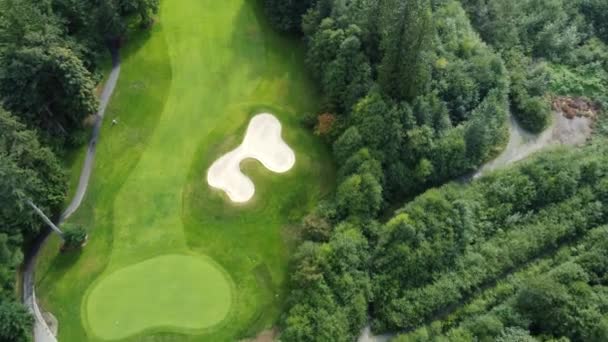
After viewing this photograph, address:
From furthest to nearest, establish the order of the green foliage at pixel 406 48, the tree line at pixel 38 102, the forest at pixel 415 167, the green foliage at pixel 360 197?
→ the green foliage at pixel 360 197 → the green foliage at pixel 406 48 → the tree line at pixel 38 102 → the forest at pixel 415 167

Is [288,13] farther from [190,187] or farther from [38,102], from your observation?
[38,102]

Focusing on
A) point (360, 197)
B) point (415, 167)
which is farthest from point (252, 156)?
point (415, 167)

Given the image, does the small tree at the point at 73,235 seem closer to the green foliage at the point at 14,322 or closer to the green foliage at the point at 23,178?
the green foliage at the point at 23,178

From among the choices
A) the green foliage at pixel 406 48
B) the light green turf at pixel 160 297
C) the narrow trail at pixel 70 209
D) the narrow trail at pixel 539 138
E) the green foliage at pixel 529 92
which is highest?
the green foliage at pixel 406 48

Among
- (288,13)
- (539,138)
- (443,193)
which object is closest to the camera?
(443,193)

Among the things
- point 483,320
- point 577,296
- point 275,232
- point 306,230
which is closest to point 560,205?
point 577,296

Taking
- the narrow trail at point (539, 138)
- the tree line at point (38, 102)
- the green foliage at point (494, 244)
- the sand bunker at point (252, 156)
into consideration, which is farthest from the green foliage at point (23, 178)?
the narrow trail at point (539, 138)

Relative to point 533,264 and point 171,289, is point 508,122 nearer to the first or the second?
point 533,264

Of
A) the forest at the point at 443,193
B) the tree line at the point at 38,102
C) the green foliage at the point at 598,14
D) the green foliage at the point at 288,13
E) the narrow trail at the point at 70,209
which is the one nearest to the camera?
the forest at the point at 443,193
